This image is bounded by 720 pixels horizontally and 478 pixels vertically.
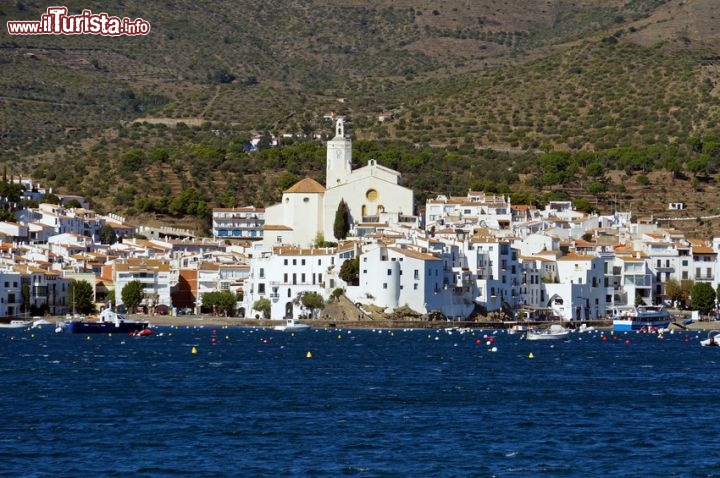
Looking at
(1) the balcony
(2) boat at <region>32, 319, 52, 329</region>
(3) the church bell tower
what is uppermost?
(3) the church bell tower

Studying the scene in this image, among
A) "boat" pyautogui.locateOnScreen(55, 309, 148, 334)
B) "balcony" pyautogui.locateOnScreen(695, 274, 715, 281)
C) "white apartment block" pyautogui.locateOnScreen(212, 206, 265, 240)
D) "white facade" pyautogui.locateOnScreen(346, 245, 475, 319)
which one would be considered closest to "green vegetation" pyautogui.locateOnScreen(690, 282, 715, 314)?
"balcony" pyautogui.locateOnScreen(695, 274, 715, 281)

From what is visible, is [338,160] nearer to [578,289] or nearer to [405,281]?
[578,289]

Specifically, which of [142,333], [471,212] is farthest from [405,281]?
[471,212]

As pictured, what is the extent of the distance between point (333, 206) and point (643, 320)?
28.6 meters

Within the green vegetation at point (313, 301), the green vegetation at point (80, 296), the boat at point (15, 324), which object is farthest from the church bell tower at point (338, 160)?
the boat at point (15, 324)

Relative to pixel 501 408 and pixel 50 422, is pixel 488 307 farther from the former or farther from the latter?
pixel 50 422

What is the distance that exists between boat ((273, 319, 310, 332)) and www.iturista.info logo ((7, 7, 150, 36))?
80518 mm

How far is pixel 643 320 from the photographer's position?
10469cm

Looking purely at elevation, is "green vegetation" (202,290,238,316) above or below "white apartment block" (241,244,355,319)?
below

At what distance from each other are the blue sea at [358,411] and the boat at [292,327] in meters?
17.1

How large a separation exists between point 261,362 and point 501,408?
21.5m

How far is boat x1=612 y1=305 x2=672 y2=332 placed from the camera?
104000 millimetres

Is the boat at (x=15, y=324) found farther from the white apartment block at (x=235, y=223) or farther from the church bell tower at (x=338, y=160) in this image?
the white apartment block at (x=235, y=223)

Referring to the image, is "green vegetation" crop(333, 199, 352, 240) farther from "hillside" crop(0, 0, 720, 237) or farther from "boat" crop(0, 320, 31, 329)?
"boat" crop(0, 320, 31, 329)
